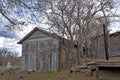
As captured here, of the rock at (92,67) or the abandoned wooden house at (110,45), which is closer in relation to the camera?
the rock at (92,67)

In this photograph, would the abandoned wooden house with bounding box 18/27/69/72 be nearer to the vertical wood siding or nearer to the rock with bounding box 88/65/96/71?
the vertical wood siding

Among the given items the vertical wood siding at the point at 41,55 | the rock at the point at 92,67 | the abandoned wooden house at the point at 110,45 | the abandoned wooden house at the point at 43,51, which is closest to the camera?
the rock at the point at 92,67

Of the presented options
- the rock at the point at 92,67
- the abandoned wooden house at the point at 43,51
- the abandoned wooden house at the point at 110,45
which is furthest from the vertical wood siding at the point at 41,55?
the rock at the point at 92,67

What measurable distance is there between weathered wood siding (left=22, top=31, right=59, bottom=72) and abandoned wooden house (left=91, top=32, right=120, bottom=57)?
5.85 m

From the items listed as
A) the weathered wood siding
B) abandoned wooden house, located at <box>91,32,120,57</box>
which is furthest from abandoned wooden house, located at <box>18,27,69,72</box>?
abandoned wooden house, located at <box>91,32,120,57</box>

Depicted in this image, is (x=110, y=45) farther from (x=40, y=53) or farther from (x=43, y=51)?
(x=40, y=53)

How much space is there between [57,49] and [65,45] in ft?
3.29

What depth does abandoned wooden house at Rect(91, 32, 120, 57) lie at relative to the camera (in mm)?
25147

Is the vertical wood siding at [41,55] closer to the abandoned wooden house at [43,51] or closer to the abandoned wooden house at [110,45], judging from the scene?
the abandoned wooden house at [43,51]

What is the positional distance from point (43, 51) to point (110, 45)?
7466 mm

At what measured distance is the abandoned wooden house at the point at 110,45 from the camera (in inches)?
990

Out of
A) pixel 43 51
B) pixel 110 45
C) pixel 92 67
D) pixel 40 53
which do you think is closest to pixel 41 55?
pixel 40 53

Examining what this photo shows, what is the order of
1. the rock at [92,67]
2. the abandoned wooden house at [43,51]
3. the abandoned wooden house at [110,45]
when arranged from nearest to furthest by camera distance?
the rock at [92,67]
the abandoned wooden house at [43,51]
the abandoned wooden house at [110,45]

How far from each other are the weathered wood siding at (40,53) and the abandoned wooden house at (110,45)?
5.85 metres
